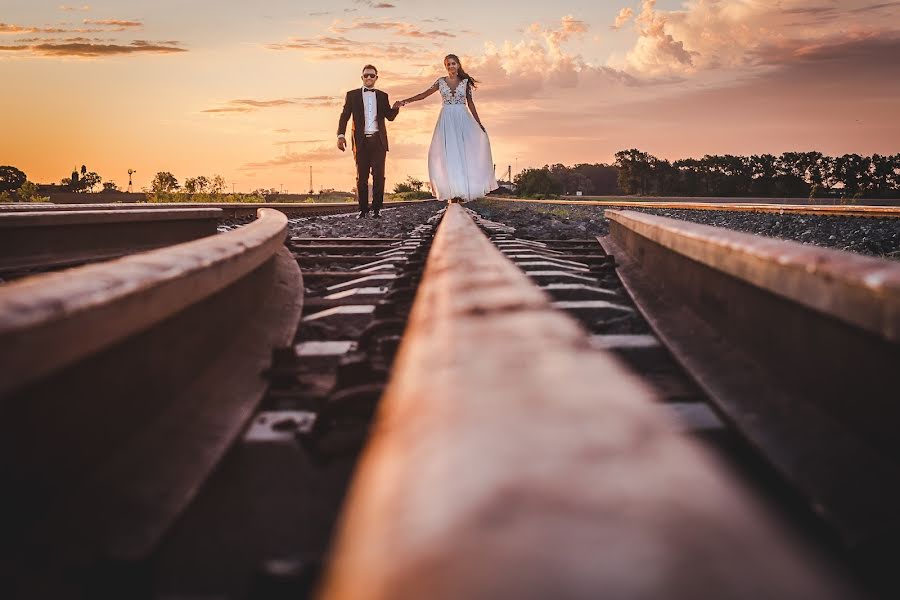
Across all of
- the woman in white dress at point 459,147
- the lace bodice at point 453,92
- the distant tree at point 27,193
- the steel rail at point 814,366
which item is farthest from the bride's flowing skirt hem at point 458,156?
the steel rail at point 814,366

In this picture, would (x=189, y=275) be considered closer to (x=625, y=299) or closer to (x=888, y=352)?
(x=888, y=352)

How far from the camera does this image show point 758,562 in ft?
1.28

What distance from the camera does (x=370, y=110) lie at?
12.0 metres

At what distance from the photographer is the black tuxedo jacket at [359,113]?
1201cm

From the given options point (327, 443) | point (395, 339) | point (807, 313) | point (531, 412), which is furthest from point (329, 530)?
point (807, 313)

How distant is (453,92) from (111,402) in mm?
13944

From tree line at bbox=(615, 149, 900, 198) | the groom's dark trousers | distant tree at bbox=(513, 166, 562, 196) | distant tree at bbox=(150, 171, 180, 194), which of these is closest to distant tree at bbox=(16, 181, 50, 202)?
distant tree at bbox=(150, 171, 180, 194)

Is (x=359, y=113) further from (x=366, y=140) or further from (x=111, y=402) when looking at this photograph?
(x=111, y=402)

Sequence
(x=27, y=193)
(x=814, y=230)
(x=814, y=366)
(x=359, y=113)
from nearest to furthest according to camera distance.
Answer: (x=814, y=366)
(x=814, y=230)
(x=359, y=113)
(x=27, y=193)

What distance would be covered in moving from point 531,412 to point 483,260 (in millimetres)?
1040

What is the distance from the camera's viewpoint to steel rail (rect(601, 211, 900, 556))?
4.34 ft

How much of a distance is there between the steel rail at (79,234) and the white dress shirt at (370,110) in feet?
16.7

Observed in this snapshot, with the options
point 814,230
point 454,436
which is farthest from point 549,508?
point 814,230

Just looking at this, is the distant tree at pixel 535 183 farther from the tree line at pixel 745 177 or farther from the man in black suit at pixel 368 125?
the man in black suit at pixel 368 125
